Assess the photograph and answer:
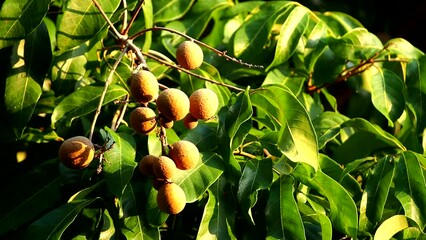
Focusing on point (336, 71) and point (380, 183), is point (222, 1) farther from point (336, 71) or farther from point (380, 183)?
point (380, 183)

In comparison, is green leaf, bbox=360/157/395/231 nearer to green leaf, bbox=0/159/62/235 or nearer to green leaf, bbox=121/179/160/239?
green leaf, bbox=121/179/160/239

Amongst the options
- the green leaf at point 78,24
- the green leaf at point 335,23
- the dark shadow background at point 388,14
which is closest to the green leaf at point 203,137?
the green leaf at point 78,24

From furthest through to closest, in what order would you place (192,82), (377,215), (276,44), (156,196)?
(276,44)
(192,82)
(377,215)
(156,196)

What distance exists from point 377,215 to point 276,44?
42 cm

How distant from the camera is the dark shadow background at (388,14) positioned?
2.54 meters

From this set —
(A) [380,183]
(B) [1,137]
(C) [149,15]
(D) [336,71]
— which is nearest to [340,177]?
(A) [380,183]

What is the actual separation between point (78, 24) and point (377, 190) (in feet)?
1.74

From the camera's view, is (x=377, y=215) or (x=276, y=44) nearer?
(x=377, y=215)

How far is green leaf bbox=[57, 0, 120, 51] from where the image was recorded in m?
1.12

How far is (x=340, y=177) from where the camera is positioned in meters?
1.22

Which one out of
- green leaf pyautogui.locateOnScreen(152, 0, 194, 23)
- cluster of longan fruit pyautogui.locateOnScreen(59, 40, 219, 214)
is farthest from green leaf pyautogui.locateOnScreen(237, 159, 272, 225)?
green leaf pyautogui.locateOnScreen(152, 0, 194, 23)

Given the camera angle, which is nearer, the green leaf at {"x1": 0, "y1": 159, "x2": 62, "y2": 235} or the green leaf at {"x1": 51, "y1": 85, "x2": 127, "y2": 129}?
the green leaf at {"x1": 51, "y1": 85, "x2": 127, "y2": 129}

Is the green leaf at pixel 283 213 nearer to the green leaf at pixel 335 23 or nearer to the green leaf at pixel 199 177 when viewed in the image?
the green leaf at pixel 199 177

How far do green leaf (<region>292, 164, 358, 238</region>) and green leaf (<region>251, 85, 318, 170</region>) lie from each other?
0.29ft
